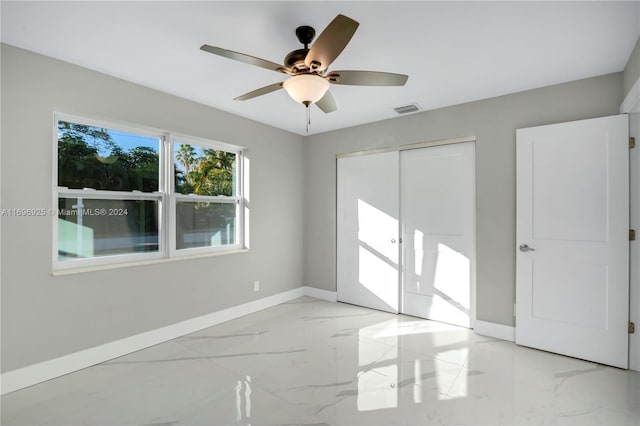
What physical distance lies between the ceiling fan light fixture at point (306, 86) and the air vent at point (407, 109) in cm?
185

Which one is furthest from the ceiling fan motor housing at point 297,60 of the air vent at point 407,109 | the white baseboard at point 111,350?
the white baseboard at point 111,350

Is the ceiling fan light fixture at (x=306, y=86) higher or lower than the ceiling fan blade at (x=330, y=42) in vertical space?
lower

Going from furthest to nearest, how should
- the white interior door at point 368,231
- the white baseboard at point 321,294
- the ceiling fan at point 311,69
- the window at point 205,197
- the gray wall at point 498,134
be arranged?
the white baseboard at point 321,294 < the white interior door at point 368,231 < the window at point 205,197 < the gray wall at point 498,134 < the ceiling fan at point 311,69

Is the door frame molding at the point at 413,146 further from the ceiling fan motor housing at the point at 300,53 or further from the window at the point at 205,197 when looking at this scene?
the ceiling fan motor housing at the point at 300,53

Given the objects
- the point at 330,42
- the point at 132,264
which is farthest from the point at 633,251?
the point at 132,264

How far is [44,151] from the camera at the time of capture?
2.43 m

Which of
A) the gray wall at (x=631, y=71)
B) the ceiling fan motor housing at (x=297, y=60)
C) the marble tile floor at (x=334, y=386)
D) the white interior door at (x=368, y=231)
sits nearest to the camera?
the ceiling fan motor housing at (x=297, y=60)

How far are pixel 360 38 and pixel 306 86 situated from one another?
60 centimetres

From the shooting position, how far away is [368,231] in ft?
14.1

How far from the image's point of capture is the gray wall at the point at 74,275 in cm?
227

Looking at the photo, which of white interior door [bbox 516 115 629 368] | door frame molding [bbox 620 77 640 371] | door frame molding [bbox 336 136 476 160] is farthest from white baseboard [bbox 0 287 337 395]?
door frame molding [bbox 620 77 640 371]

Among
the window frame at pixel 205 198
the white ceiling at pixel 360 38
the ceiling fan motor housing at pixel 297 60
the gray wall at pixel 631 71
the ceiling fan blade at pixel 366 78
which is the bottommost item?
the window frame at pixel 205 198

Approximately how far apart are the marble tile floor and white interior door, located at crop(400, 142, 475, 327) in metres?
0.52

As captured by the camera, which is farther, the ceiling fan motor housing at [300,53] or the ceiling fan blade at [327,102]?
the ceiling fan blade at [327,102]
